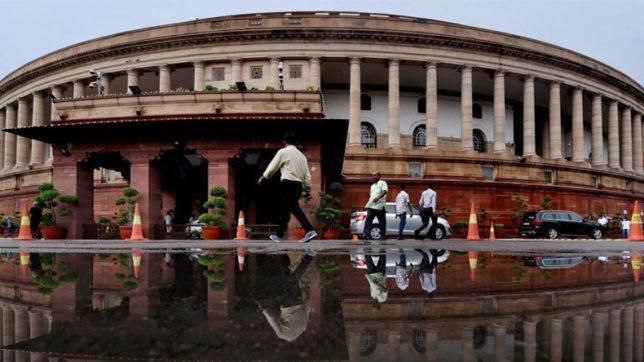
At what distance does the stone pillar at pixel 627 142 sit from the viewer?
52.1m

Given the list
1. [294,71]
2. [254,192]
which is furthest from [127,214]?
[294,71]

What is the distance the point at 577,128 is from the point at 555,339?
49981 millimetres

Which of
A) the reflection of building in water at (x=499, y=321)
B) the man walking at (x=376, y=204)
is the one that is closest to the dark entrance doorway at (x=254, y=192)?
the man walking at (x=376, y=204)

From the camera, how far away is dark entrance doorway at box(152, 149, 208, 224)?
2339cm

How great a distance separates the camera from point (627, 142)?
52719 mm

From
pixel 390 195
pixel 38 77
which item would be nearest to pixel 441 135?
pixel 390 195

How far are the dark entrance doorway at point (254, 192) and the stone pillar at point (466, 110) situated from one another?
19025 millimetres

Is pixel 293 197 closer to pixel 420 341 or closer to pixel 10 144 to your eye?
pixel 420 341

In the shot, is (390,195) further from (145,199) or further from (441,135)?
(145,199)

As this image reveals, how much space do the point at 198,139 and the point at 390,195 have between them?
62.9 ft

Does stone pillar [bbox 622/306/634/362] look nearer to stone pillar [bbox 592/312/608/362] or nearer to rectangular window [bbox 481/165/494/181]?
stone pillar [bbox 592/312/608/362]

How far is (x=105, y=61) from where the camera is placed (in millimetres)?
44250

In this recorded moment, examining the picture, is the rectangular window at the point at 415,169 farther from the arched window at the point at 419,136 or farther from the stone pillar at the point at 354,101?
the arched window at the point at 419,136

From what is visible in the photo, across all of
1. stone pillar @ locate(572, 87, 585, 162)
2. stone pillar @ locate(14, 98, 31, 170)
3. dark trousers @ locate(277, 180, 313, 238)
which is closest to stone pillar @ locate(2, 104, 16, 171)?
stone pillar @ locate(14, 98, 31, 170)
